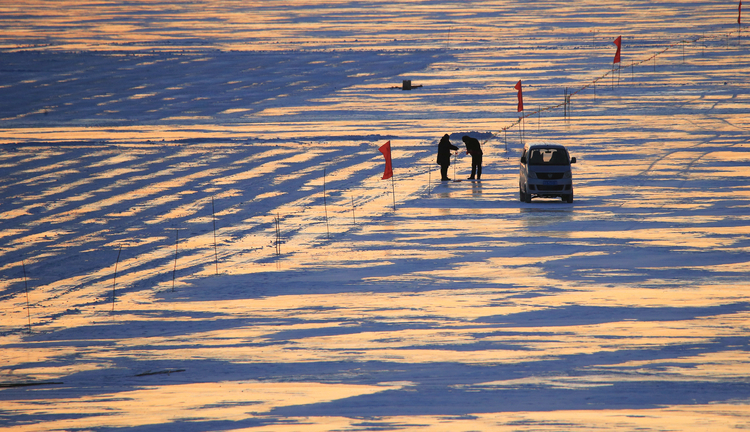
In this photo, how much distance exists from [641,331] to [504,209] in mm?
9807

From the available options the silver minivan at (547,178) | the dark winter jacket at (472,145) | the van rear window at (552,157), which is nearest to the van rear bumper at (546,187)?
the silver minivan at (547,178)

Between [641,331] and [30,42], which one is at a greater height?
[30,42]

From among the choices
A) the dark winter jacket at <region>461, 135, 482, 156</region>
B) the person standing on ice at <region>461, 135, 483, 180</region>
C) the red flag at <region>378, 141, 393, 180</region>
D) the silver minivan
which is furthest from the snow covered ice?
the dark winter jacket at <region>461, 135, 482, 156</region>

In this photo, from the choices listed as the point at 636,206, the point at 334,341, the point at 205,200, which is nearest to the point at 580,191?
the point at 636,206

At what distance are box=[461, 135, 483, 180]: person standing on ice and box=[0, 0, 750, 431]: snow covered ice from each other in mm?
567

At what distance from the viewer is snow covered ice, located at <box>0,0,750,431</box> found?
33.1ft

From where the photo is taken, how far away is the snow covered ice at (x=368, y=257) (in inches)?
398

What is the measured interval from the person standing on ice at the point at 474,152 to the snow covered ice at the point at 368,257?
567 mm

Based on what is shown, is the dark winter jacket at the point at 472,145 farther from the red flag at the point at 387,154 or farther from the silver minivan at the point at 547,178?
the red flag at the point at 387,154

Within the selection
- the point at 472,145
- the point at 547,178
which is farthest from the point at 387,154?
the point at 547,178

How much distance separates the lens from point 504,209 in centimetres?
2205

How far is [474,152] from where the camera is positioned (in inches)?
1005

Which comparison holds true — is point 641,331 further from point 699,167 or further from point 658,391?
point 699,167

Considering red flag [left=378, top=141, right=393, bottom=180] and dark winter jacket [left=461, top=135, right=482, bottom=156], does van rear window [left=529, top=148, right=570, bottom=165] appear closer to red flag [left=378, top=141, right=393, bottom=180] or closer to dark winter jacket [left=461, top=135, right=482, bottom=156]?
dark winter jacket [left=461, top=135, right=482, bottom=156]
